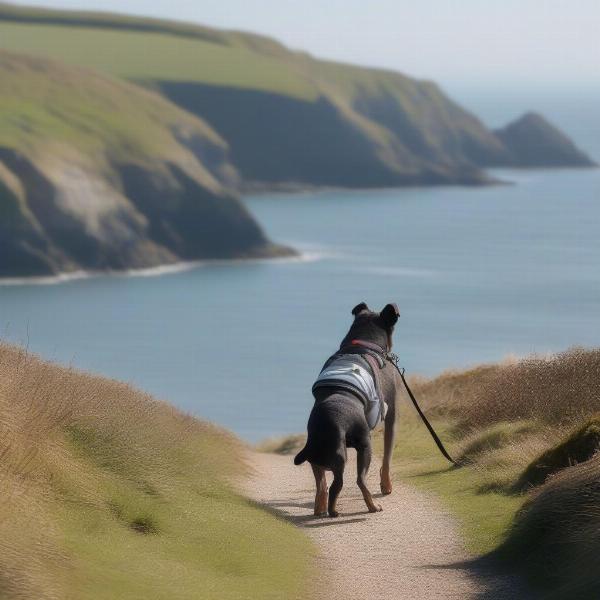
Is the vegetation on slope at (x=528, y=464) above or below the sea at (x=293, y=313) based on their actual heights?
above

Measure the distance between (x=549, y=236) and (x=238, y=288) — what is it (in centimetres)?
5379

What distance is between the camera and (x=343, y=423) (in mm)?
16453

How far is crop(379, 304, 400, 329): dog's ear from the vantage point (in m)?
18.3

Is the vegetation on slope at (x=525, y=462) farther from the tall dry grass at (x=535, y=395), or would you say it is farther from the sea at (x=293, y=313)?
the sea at (x=293, y=313)

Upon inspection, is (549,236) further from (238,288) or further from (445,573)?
(445,573)

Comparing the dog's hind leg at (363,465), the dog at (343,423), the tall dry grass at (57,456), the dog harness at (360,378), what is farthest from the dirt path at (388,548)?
the tall dry grass at (57,456)

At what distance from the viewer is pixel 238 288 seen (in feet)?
527

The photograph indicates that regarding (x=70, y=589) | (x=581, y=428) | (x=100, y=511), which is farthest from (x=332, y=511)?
(x=70, y=589)

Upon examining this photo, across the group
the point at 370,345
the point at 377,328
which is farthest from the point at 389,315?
the point at 370,345

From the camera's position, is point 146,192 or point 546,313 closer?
point 546,313

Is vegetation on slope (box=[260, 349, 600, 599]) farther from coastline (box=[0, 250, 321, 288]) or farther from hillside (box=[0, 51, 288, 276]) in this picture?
hillside (box=[0, 51, 288, 276])

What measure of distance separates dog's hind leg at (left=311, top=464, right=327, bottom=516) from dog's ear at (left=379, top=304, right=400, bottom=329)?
7.91ft

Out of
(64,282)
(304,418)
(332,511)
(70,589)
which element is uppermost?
(70,589)

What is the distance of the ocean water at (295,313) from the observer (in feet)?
328
